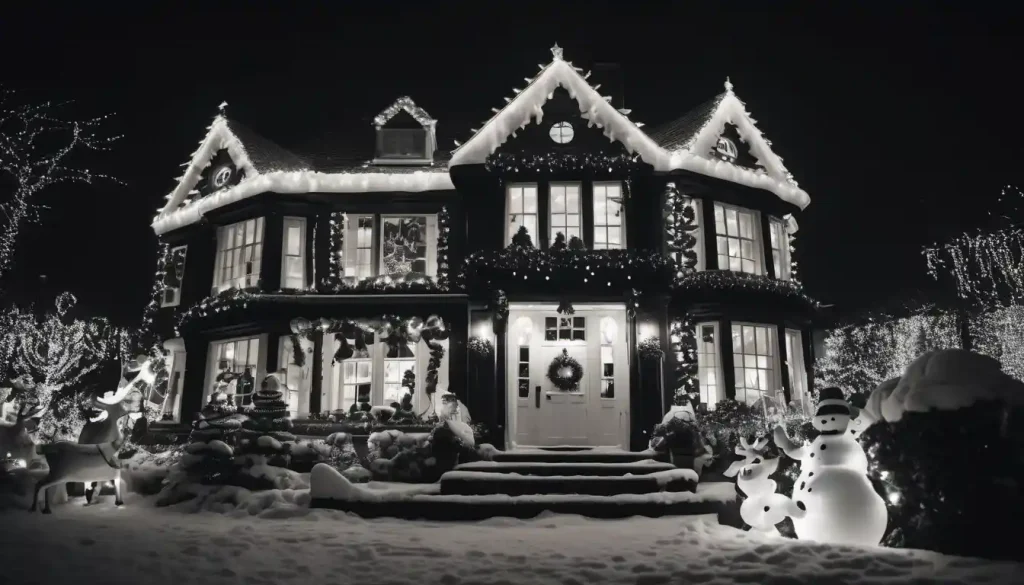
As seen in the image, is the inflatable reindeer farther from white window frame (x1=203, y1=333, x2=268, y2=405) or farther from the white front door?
the white front door

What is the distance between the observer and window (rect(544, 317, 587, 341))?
52.8ft

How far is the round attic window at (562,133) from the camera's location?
56.1 feet

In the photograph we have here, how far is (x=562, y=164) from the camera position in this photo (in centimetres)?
1647

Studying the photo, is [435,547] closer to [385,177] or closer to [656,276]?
[656,276]

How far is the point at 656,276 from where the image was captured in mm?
15492

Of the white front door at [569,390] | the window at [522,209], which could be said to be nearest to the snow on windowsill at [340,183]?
the window at [522,209]

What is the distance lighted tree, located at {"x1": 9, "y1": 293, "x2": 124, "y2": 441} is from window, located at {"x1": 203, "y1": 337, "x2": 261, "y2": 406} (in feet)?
54.1

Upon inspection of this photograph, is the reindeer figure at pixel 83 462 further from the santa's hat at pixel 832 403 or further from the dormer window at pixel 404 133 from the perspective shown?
the dormer window at pixel 404 133

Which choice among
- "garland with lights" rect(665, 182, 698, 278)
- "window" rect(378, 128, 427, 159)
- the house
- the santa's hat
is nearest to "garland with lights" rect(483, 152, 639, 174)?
the house

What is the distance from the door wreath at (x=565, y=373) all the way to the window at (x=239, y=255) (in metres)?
8.17

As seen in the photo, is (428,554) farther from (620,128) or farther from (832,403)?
(620,128)

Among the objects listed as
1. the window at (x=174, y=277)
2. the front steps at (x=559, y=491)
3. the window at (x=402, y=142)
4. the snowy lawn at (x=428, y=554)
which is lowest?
the snowy lawn at (x=428, y=554)

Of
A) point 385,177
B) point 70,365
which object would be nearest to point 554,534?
point 385,177

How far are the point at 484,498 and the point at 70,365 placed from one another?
30.9m
